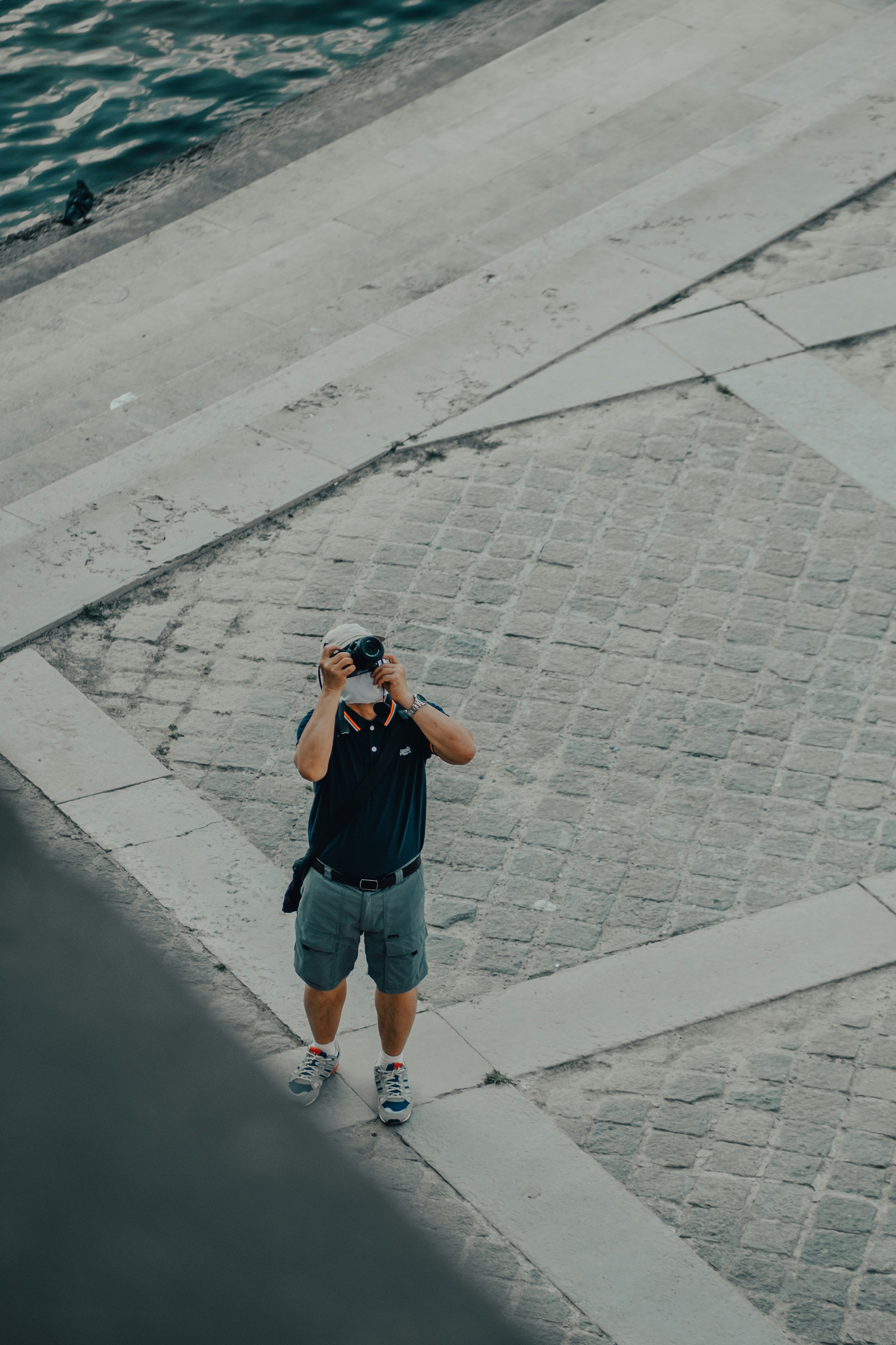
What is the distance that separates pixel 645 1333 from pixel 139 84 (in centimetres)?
1464

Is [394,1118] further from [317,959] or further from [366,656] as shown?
[366,656]

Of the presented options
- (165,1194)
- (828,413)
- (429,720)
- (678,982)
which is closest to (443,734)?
(429,720)

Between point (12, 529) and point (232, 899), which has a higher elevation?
point (12, 529)

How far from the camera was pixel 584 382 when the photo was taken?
866 centimetres

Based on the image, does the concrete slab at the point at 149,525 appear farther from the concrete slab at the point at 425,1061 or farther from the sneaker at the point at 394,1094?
the sneaker at the point at 394,1094

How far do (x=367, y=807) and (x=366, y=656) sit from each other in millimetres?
531

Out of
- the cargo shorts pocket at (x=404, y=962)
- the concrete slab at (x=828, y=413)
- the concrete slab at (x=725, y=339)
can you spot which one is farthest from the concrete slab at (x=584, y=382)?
the cargo shorts pocket at (x=404, y=962)

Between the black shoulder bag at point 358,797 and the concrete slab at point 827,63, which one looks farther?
A: the concrete slab at point 827,63

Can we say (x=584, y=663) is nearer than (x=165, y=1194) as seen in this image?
No

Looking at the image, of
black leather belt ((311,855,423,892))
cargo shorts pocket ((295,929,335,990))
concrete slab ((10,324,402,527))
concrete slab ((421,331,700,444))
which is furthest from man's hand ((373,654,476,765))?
concrete slab ((10,324,402,527))

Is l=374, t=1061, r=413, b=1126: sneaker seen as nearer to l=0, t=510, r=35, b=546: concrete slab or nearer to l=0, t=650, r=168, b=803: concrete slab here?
l=0, t=650, r=168, b=803: concrete slab

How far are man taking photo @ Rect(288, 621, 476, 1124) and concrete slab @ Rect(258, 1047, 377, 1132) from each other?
0.60 m

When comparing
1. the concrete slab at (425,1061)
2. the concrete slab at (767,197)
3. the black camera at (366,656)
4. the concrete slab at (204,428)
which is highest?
the black camera at (366,656)

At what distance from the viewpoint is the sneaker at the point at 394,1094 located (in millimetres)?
5012
